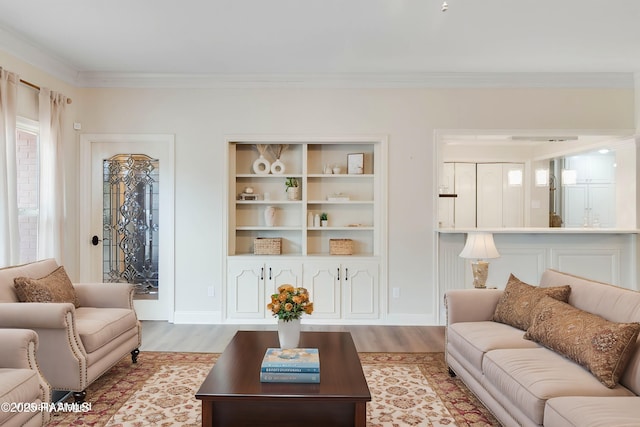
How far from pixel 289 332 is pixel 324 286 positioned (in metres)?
2.18

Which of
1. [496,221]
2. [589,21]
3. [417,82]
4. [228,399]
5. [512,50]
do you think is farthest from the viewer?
[496,221]

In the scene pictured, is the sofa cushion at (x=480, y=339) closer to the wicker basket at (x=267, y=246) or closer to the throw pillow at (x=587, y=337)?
the throw pillow at (x=587, y=337)

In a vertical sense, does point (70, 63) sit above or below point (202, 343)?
above

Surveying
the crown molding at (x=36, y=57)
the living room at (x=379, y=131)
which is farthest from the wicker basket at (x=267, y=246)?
the crown molding at (x=36, y=57)

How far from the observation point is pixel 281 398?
2068 mm

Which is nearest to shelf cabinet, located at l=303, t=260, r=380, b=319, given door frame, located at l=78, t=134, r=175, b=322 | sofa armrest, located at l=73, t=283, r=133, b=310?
door frame, located at l=78, t=134, r=175, b=322

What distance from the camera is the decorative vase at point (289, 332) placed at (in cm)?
268

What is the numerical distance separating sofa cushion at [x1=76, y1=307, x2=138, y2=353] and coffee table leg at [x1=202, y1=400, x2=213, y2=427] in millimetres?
1204

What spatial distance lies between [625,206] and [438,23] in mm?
3238

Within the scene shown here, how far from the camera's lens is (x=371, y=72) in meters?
4.73

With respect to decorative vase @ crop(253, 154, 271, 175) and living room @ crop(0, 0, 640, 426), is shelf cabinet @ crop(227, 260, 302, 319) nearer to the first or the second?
living room @ crop(0, 0, 640, 426)

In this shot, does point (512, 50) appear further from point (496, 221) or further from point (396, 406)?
point (496, 221)

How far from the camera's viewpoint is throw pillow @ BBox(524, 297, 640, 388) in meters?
2.06

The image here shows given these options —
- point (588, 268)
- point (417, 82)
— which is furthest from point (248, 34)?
point (588, 268)
